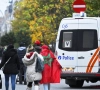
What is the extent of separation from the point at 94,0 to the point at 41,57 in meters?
13.8

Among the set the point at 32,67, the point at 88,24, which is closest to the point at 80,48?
the point at 88,24

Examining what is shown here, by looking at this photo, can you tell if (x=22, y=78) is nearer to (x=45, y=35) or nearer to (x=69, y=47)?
(x=69, y=47)

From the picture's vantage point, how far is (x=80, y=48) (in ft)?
82.3

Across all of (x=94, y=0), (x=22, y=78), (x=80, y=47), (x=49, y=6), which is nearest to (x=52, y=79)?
(x=80, y=47)

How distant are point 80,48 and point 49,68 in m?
4.94

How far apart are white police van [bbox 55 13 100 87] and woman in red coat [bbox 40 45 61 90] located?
4.54m

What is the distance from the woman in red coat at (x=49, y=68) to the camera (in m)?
20.0

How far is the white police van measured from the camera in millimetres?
24922

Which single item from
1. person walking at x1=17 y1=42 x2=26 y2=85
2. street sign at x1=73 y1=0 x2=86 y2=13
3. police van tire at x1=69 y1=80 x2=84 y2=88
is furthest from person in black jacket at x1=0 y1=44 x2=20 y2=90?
person walking at x1=17 y1=42 x2=26 y2=85

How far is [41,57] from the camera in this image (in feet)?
63.7

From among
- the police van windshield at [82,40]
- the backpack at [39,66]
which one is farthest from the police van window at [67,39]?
the backpack at [39,66]

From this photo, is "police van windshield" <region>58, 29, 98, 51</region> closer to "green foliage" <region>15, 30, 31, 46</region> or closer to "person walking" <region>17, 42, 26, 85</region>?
"person walking" <region>17, 42, 26, 85</region>

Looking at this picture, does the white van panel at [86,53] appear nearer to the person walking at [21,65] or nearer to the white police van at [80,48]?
the white police van at [80,48]

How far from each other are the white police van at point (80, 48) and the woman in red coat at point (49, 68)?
4.54 m
